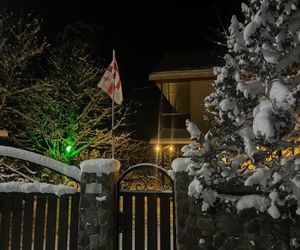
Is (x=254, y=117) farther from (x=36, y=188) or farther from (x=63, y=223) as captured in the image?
(x=36, y=188)

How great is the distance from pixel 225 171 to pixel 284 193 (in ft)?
2.49

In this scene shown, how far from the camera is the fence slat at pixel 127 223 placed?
595 cm

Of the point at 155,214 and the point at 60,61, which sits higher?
the point at 60,61

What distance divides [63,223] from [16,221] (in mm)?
844

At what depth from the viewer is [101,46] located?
24359 mm

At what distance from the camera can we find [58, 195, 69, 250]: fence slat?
6.08 metres

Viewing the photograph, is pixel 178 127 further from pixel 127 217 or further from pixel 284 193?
pixel 284 193

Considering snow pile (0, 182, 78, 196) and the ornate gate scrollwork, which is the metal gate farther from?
snow pile (0, 182, 78, 196)

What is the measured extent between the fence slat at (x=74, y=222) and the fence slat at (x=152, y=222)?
3.74ft

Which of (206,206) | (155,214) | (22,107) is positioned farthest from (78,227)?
(22,107)

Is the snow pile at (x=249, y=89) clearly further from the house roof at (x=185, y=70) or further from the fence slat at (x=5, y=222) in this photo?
the house roof at (x=185, y=70)

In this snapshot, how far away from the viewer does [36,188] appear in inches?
251

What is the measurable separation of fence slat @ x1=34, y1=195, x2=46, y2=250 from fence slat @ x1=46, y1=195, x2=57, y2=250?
0.09 metres

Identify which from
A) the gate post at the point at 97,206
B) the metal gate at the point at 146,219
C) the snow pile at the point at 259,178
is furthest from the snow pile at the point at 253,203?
the gate post at the point at 97,206
